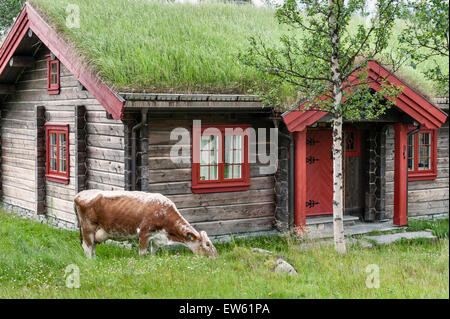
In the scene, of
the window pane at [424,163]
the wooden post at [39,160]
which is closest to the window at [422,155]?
the window pane at [424,163]

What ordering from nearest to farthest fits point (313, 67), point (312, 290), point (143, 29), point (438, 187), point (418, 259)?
point (312, 290) < point (418, 259) < point (313, 67) < point (143, 29) < point (438, 187)

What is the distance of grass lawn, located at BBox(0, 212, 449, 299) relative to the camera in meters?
7.96

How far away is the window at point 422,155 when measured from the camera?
15297mm

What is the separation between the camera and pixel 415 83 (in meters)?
14.2

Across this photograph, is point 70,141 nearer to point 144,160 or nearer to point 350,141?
point 144,160

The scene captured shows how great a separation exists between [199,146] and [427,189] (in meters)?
6.71

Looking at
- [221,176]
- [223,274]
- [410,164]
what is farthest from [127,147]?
[410,164]

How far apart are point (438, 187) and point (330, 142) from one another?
11.6ft

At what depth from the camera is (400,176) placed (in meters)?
13.9

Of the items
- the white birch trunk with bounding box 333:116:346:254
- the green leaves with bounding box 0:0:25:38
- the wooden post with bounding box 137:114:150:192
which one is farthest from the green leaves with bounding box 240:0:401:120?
the green leaves with bounding box 0:0:25:38

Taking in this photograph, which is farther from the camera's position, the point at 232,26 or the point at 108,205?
the point at 232,26

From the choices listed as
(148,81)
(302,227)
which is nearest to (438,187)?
(302,227)

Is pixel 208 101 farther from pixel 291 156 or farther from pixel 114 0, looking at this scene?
pixel 114 0

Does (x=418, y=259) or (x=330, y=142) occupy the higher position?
(x=330, y=142)
